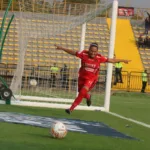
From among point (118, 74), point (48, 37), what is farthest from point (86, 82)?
point (118, 74)

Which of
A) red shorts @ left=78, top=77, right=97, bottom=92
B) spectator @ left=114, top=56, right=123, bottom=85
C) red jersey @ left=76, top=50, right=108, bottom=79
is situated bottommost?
spectator @ left=114, top=56, right=123, bottom=85

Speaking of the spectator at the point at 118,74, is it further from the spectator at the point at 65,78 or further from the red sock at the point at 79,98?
the red sock at the point at 79,98

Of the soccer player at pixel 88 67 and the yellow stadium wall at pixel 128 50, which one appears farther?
the yellow stadium wall at pixel 128 50

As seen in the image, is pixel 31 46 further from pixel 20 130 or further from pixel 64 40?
pixel 20 130

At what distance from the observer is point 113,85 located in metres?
34.3


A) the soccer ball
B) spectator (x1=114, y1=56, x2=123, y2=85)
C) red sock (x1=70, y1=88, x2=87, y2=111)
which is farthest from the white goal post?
spectator (x1=114, y1=56, x2=123, y2=85)

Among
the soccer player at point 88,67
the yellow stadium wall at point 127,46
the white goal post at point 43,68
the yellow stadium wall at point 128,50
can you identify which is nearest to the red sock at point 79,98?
the soccer player at point 88,67

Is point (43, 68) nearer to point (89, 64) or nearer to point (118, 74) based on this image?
point (89, 64)

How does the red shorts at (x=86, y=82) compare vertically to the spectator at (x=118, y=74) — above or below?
above

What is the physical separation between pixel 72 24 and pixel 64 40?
10.4 meters

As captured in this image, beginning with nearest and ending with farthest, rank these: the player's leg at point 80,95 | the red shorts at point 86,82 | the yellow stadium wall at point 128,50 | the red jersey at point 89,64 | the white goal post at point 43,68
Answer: the player's leg at point 80,95, the red jersey at point 89,64, the red shorts at point 86,82, the white goal post at point 43,68, the yellow stadium wall at point 128,50

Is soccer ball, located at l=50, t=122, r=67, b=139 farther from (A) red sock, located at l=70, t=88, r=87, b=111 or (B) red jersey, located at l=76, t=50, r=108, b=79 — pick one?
(B) red jersey, located at l=76, t=50, r=108, b=79

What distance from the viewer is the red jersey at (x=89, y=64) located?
1320cm

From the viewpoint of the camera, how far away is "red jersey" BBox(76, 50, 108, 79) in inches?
520
